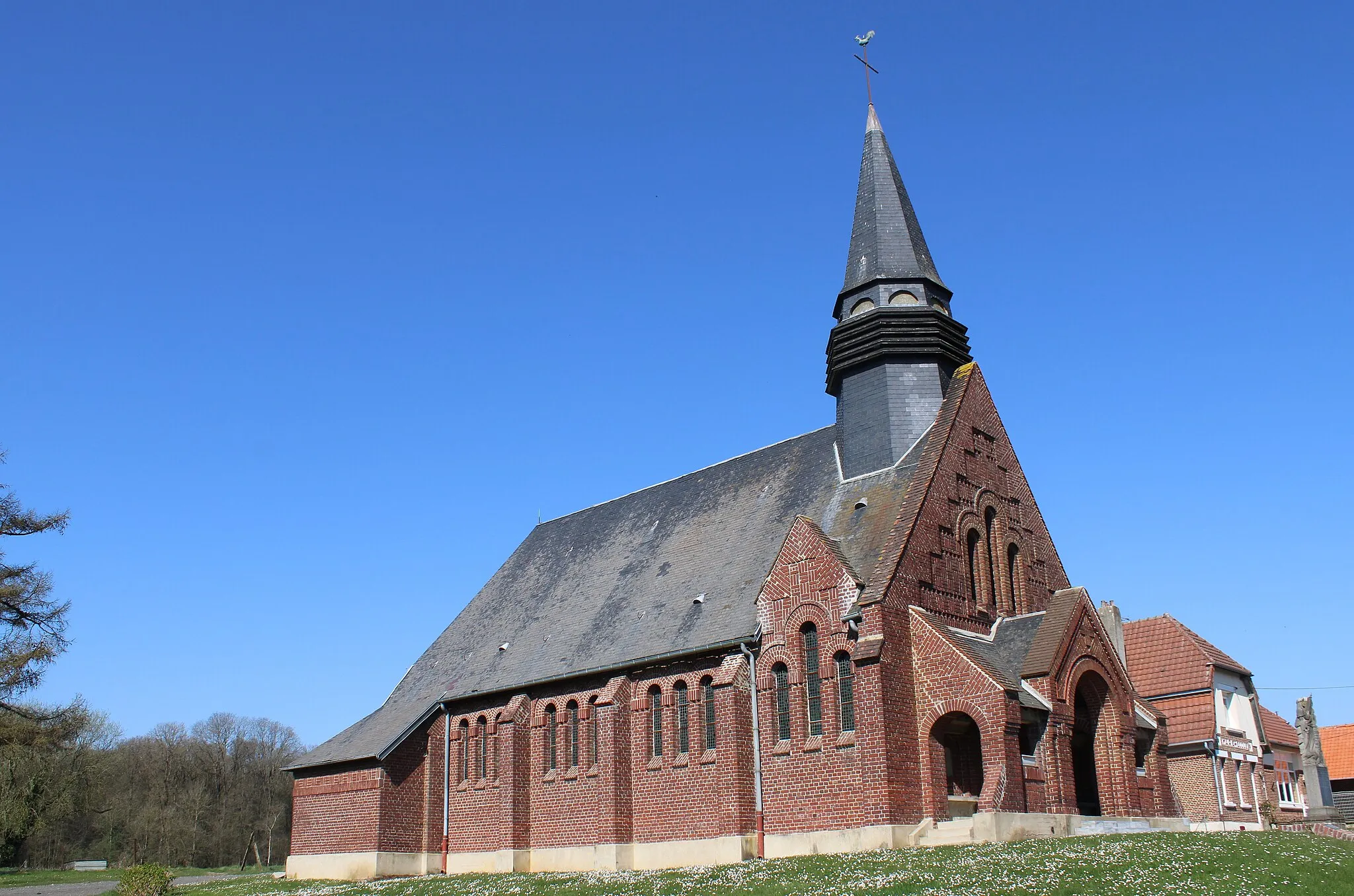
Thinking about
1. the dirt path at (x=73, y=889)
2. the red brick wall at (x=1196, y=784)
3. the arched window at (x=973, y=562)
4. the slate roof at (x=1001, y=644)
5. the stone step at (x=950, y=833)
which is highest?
the arched window at (x=973, y=562)

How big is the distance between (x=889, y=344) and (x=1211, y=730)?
605 inches

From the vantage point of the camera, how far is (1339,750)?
4872 centimetres

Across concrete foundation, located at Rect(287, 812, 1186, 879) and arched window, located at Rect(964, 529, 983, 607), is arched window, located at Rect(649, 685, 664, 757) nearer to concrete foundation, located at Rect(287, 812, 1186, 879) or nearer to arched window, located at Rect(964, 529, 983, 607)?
concrete foundation, located at Rect(287, 812, 1186, 879)

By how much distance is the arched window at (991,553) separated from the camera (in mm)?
27234

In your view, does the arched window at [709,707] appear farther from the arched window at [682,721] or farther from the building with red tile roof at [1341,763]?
the building with red tile roof at [1341,763]

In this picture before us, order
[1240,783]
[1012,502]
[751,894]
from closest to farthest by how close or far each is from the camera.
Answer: [751,894], [1012,502], [1240,783]

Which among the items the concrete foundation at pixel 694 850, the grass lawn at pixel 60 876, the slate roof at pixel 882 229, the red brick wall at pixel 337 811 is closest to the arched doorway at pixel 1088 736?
the concrete foundation at pixel 694 850

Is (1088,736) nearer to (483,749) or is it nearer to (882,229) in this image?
(882,229)

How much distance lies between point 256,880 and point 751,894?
25476 millimetres

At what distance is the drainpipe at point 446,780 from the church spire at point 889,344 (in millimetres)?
14898

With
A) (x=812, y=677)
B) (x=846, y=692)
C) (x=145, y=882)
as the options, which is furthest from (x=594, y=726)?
(x=145, y=882)

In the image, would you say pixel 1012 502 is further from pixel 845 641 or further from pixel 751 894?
pixel 751 894

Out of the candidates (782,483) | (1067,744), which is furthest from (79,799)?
(1067,744)

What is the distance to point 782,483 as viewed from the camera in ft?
102
